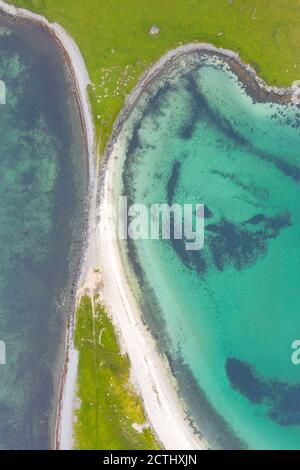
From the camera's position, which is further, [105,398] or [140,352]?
[140,352]

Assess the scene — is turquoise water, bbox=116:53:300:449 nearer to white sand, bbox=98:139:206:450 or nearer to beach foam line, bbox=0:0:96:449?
white sand, bbox=98:139:206:450

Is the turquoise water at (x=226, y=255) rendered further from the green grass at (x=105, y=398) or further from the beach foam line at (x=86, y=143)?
the green grass at (x=105, y=398)

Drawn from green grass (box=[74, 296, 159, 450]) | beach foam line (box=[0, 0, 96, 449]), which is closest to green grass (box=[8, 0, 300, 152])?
beach foam line (box=[0, 0, 96, 449])

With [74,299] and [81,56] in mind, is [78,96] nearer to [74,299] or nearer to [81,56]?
[81,56]

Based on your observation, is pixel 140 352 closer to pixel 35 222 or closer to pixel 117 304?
pixel 117 304

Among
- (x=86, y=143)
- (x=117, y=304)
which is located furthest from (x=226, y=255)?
(x=86, y=143)
